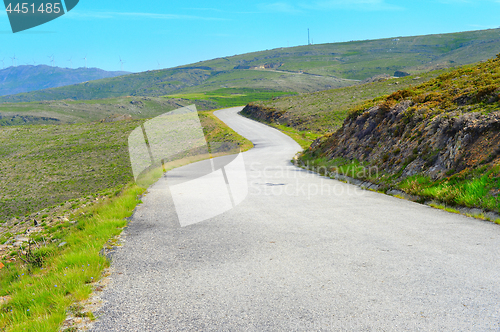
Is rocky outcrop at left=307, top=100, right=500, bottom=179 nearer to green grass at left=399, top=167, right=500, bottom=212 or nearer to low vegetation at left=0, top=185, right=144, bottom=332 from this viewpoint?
green grass at left=399, top=167, right=500, bottom=212

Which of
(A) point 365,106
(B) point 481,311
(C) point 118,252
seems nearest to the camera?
(B) point 481,311

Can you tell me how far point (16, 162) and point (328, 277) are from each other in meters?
52.9

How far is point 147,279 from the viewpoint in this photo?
18.0 ft

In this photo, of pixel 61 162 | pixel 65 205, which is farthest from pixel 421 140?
pixel 61 162

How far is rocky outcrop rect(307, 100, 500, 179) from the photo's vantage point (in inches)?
401

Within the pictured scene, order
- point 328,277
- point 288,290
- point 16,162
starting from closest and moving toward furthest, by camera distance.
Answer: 1. point 288,290
2. point 328,277
3. point 16,162

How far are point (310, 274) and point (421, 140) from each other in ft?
33.1

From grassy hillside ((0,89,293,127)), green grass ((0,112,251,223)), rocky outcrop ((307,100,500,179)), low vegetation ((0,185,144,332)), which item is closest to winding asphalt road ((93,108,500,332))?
low vegetation ((0,185,144,332))

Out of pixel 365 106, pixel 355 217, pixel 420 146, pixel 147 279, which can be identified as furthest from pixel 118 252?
pixel 365 106

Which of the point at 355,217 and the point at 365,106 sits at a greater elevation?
the point at 365,106

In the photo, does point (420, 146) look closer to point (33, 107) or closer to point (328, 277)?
point (328, 277)

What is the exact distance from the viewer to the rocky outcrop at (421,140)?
33.4ft

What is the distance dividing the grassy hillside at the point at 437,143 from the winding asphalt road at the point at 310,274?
142 cm

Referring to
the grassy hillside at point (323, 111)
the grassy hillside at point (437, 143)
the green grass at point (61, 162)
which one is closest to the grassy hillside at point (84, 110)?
the green grass at point (61, 162)
